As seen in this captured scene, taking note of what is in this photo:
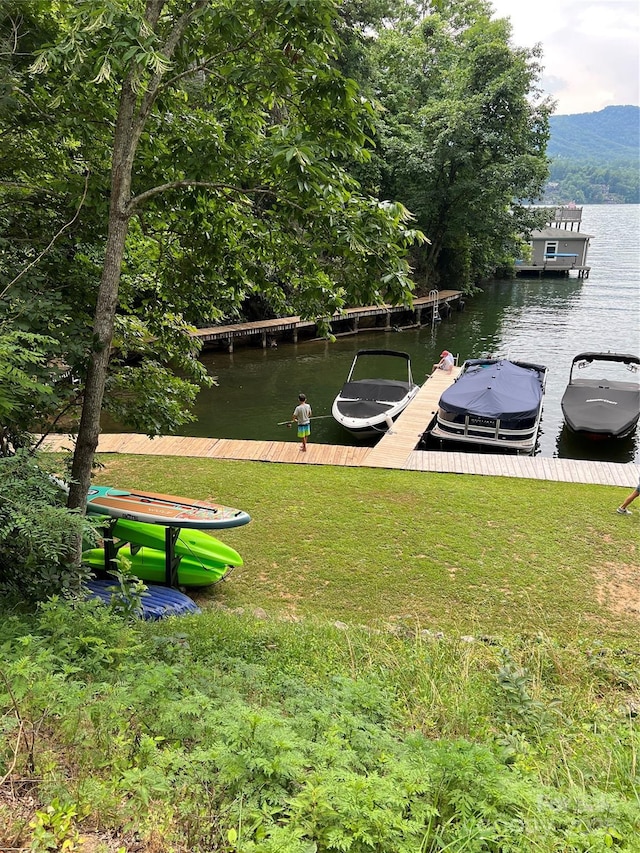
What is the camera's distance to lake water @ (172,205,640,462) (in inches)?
649

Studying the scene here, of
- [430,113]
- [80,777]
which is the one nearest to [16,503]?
[80,777]

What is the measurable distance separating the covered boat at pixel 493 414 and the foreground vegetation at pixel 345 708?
5.71 m

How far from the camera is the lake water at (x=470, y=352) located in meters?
16.5

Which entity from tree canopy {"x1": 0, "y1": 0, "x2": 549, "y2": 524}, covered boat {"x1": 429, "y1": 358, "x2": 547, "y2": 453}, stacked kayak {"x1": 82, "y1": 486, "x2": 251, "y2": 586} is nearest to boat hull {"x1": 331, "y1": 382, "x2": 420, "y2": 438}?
covered boat {"x1": 429, "y1": 358, "x2": 547, "y2": 453}

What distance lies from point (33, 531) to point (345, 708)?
2.46 metres

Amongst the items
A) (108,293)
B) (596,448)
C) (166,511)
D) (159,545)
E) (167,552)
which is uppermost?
(108,293)

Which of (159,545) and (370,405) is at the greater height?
(370,405)

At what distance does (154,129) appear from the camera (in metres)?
5.85

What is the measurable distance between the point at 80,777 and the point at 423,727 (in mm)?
2244

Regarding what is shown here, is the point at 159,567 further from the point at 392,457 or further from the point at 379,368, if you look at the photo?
the point at 379,368

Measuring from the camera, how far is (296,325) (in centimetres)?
2717

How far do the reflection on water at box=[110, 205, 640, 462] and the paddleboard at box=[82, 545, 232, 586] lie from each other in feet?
28.0

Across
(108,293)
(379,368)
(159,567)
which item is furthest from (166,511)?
(379,368)

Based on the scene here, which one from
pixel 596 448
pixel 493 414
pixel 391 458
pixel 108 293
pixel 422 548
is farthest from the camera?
pixel 596 448
